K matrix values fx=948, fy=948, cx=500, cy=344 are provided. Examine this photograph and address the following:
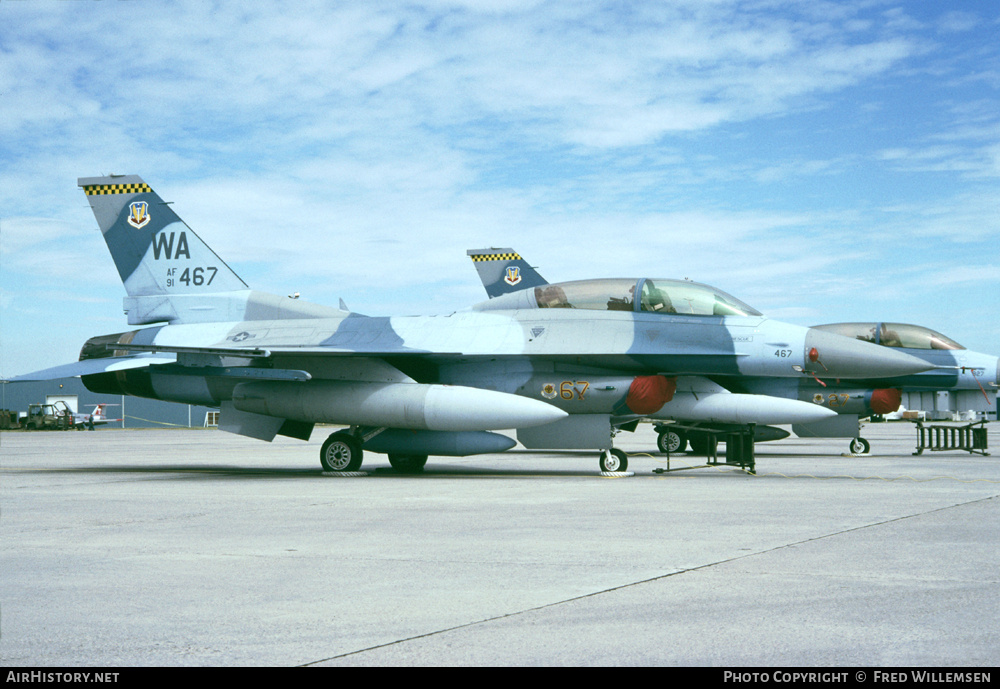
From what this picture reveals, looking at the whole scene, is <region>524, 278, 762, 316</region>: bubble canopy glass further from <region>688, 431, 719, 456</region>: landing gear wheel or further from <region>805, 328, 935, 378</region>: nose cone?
<region>688, 431, 719, 456</region>: landing gear wheel

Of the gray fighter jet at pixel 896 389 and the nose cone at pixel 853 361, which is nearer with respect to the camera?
the nose cone at pixel 853 361

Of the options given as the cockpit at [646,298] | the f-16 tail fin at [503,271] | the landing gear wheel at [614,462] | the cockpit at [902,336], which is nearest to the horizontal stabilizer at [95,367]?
the cockpit at [646,298]

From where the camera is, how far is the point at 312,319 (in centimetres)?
1609

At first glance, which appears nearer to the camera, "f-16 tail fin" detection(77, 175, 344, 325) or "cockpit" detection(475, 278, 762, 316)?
"cockpit" detection(475, 278, 762, 316)

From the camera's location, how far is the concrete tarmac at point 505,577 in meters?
3.93

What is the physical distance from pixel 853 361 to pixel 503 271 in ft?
40.3

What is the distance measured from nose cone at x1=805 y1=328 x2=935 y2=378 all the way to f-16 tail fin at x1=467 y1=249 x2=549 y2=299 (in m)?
Result: 11.6

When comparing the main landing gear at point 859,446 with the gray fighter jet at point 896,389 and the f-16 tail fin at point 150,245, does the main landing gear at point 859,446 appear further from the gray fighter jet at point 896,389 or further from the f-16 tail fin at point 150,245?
the f-16 tail fin at point 150,245

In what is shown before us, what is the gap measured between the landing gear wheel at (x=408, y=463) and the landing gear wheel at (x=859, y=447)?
1061cm

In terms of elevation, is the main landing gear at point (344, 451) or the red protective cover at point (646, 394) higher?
the red protective cover at point (646, 394)

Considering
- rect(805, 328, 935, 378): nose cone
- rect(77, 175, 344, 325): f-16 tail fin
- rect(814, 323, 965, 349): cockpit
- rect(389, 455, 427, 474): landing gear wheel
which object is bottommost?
rect(389, 455, 427, 474): landing gear wheel

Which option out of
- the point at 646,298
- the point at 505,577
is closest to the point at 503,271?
the point at 646,298

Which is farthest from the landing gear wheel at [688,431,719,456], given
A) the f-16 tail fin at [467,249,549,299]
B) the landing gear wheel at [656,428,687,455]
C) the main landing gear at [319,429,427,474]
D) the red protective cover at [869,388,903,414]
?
the main landing gear at [319,429,427,474]

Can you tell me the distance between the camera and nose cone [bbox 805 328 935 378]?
13.7 metres
